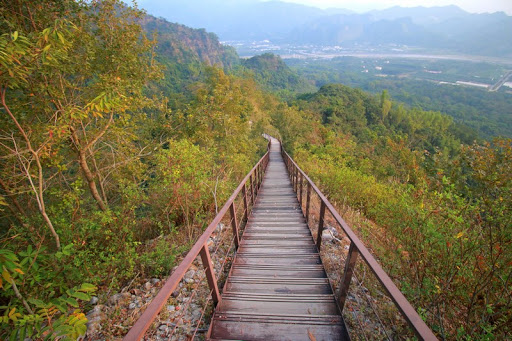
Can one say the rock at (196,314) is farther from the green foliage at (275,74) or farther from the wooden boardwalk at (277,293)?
the green foliage at (275,74)

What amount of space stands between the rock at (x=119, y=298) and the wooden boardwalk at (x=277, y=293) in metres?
1.29

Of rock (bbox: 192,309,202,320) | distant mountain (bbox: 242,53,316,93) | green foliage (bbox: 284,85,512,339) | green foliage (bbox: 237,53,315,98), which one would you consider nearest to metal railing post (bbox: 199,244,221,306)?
rock (bbox: 192,309,202,320)

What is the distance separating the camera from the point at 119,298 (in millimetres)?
2768

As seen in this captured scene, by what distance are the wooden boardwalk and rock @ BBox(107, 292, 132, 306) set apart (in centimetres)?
Result: 129

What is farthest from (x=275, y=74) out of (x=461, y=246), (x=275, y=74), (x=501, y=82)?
(x=461, y=246)

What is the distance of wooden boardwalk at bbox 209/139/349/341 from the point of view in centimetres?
196

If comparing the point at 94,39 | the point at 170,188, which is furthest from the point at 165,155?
the point at 94,39

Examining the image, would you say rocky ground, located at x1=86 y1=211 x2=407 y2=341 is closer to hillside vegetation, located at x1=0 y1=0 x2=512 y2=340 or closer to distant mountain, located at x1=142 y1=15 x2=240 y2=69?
hillside vegetation, located at x1=0 y1=0 x2=512 y2=340

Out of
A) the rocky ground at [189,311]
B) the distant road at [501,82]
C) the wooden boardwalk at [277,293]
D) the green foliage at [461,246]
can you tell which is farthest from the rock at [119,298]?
the distant road at [501,82]

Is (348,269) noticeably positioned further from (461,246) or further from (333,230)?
(333,230)

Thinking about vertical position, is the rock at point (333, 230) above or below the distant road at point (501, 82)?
below

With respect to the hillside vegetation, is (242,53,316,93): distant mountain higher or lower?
higher

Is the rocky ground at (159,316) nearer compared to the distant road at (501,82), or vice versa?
the rocky ground at (159,316)

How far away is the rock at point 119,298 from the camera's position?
8.87ft
